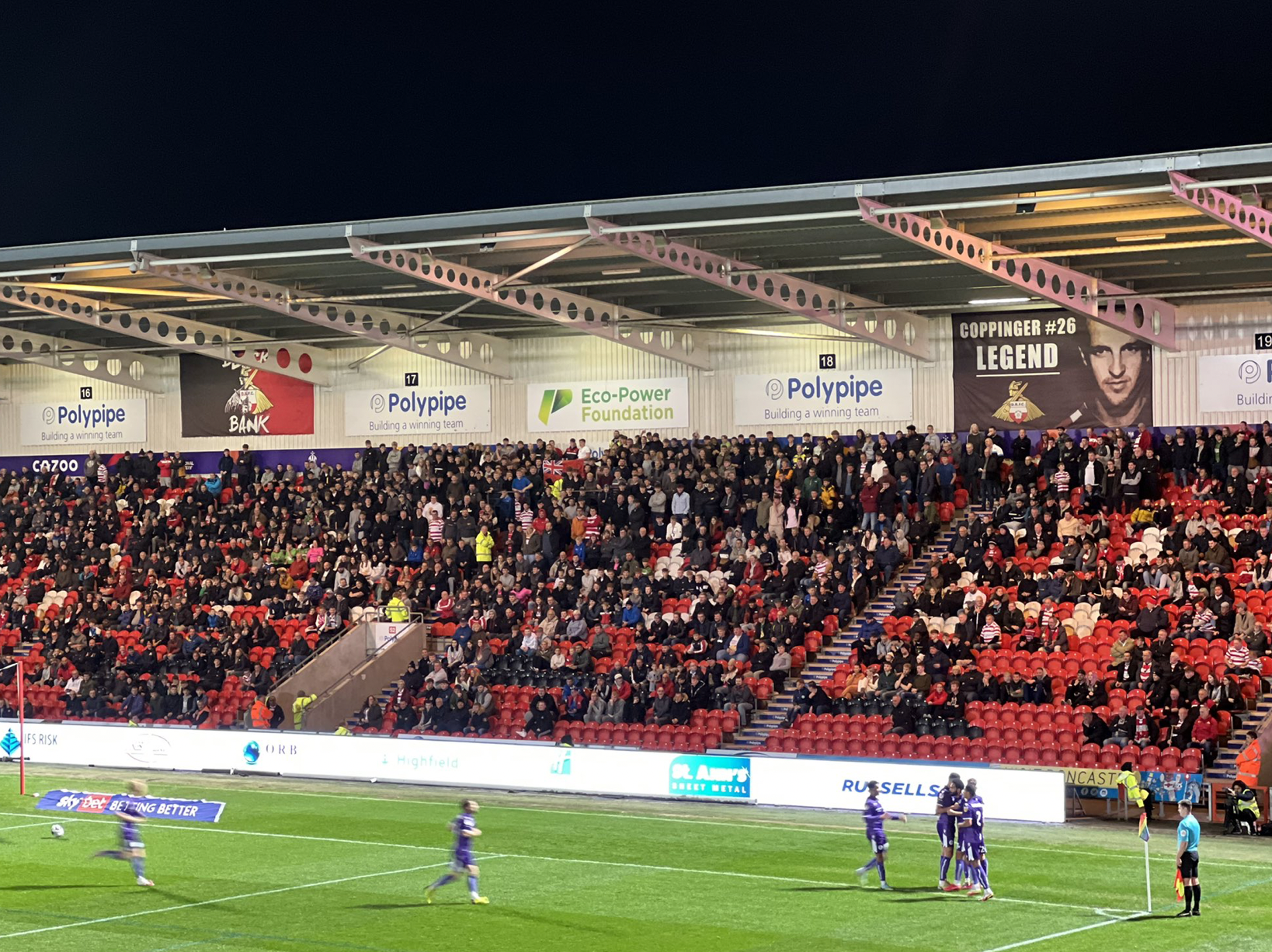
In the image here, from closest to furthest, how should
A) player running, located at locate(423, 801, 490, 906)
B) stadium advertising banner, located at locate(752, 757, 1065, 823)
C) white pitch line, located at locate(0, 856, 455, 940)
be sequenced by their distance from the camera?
white pitch line, located at locate(0, 856, 455, 940) < player running, located at locate(423, 801, 490, 906) < stadium advertising banner, located at locate(752, 757, 1065, 823)

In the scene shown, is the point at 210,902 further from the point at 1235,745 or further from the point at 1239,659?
the point at 1239,659

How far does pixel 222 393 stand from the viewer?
49.9 meters

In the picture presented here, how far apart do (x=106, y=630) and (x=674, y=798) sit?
1935 centimetres

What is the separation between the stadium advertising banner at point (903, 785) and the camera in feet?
89.9

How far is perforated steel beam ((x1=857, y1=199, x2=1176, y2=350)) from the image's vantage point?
98.6ft

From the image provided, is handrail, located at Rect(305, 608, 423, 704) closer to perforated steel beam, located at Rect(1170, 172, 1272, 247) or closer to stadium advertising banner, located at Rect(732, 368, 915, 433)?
stadium advertising banner, located at Rect(732, 368, 915, 433)

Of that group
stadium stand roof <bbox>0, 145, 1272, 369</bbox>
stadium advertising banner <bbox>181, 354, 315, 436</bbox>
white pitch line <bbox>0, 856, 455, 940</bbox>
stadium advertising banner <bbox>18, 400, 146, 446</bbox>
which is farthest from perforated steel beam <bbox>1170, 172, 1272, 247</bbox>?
stadium advertising banner <bbox>18, 400, 146, 446</bbox>

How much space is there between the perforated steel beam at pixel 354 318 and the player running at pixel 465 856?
18.7m

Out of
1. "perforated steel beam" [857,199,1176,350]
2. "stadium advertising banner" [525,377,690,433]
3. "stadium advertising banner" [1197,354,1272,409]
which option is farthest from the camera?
"stadium advertising banner" [525,377,690,433]

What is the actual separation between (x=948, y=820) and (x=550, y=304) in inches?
807

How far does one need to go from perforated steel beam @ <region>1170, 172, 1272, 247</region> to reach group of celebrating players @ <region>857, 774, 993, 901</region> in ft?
34.2

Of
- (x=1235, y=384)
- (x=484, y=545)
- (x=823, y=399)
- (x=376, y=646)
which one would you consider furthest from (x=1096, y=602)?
(x=376, y=646)

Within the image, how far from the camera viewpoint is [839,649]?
35.8 m

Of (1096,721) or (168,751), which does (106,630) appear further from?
(1096,721)
